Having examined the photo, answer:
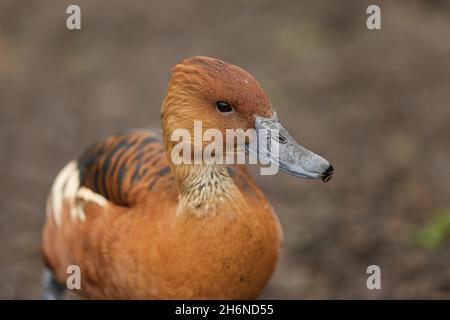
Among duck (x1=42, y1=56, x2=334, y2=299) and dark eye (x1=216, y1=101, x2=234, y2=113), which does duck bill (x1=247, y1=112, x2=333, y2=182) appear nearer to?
duck (x1=42, y1=56, x2=334, y2=299)

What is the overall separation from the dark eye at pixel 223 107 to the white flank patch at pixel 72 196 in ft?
3.48

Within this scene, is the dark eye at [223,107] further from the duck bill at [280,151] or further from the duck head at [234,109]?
the duck bill at [280,151]

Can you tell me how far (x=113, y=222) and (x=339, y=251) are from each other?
2.09 meters

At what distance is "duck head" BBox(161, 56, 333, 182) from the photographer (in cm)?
344

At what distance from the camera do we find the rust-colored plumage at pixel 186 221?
11.6ft

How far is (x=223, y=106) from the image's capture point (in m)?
3.52

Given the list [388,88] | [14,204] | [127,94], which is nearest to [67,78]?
[127,94]

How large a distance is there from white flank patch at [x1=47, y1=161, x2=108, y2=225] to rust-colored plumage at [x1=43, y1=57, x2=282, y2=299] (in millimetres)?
64

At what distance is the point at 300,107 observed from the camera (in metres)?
7.20

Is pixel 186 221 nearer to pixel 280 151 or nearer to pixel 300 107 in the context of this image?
pixel 280 151

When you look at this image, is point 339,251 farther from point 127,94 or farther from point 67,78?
point 67,78

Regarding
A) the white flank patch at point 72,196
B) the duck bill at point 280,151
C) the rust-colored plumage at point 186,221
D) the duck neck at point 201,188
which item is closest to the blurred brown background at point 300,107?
the white flank patch at point 72,196
